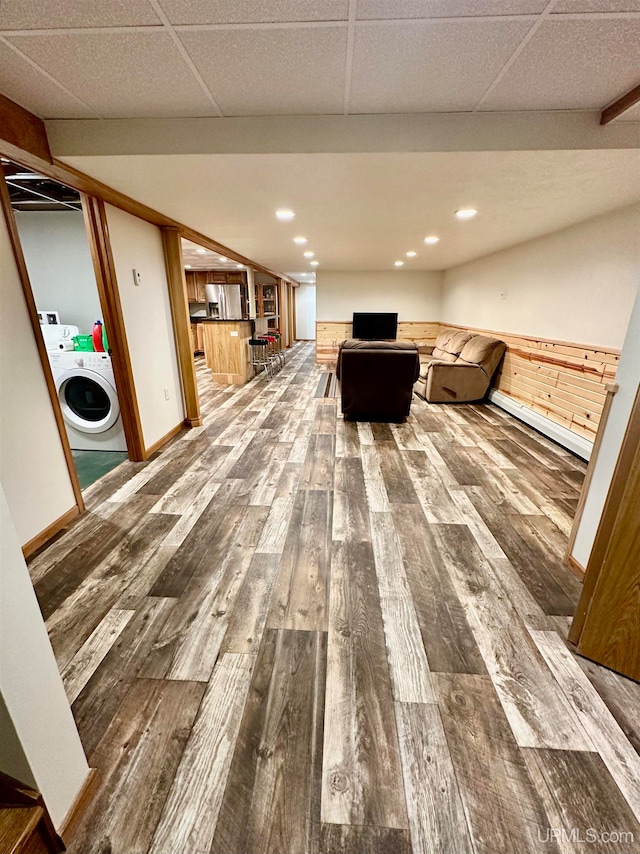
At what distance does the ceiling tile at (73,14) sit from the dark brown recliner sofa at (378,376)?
2778mm

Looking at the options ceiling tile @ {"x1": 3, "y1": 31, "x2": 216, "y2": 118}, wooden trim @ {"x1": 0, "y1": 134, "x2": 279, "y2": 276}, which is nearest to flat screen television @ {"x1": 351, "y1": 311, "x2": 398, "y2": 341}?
wooden trim @ {"x1": 0, "y1": 134, "x2": 279, "y2": 276}

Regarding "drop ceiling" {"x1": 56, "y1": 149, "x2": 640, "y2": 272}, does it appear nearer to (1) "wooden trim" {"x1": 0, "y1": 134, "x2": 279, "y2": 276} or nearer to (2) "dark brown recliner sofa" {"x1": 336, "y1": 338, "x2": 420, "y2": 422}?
(1) "wooden trim" {"x1": 0, "y1": 134, "x2": 279, "y2": 276}

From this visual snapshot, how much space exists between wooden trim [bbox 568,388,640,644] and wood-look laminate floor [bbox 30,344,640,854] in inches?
7.6

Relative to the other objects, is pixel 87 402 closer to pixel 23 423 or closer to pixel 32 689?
pixel 23 423

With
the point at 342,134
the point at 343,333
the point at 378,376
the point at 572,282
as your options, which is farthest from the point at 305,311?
the point at 342,134

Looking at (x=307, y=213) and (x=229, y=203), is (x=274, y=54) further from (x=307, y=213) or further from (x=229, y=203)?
(x=307, y=213)

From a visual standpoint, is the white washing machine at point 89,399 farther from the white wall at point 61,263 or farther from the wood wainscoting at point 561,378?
the wood wainscoting at point 561,378

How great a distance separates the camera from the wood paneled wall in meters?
3.03

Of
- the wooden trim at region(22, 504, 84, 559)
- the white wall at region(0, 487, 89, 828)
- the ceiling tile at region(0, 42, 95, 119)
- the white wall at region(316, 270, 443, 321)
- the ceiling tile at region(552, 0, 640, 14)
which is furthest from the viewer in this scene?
the white wall at region(316, 270, 443, 321)

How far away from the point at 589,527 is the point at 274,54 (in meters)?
2.52

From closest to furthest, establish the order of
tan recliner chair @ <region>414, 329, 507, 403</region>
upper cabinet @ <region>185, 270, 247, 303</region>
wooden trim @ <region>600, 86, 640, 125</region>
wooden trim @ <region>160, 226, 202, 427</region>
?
wooden trim @ <region>600, 86, 640, 125</region>
wooden trim @ <region>160, 226, 202, 427</region>
tan recliner chair @ <region>414, 329, 507, 403</region>
upper cabinet @ <region>185, 270, 247, 303</region>

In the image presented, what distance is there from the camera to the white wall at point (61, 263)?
3.59m

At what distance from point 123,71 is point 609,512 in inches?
104

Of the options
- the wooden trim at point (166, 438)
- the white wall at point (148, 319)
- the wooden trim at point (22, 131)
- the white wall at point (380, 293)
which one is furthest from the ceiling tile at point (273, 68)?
the white wall at point (380, 293)
